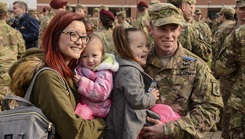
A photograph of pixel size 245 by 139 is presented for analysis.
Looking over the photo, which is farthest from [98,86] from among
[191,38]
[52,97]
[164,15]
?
[191,38]

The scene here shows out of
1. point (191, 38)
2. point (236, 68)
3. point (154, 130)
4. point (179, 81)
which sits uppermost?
point (191, 38)

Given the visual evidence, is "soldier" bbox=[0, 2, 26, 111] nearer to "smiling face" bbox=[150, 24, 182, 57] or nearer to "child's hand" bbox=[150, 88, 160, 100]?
"smiling face" bbox=[150, 24, 182, 57]

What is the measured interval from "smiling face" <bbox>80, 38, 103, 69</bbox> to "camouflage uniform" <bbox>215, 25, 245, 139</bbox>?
2.21 meters

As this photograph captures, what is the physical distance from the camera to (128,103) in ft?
8.90

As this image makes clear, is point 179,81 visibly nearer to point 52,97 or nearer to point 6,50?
point 52,97

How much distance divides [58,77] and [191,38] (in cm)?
388

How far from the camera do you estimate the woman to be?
94.3 inches

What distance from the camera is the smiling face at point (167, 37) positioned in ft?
10.5

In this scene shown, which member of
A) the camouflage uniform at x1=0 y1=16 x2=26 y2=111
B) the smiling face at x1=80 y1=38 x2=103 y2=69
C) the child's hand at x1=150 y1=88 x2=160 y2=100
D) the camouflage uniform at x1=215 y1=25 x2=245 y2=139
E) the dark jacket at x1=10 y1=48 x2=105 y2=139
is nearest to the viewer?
the dark jacket at x1=10 y1=48 x2=105 y2=139

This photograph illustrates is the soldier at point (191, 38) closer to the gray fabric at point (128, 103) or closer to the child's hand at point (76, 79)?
the gray fabric at point (128, 103)

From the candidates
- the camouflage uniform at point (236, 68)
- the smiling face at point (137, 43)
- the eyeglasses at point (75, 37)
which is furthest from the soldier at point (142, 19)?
the eyeglasses at point (75, 37)

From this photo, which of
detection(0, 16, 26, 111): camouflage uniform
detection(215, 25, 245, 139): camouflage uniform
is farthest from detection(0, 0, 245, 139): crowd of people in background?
detection(0, 16, 26, 111): camouflage uniform

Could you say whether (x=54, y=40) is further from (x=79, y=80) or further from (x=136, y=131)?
(x=136, y=131)

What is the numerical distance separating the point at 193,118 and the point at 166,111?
229 millimetres
